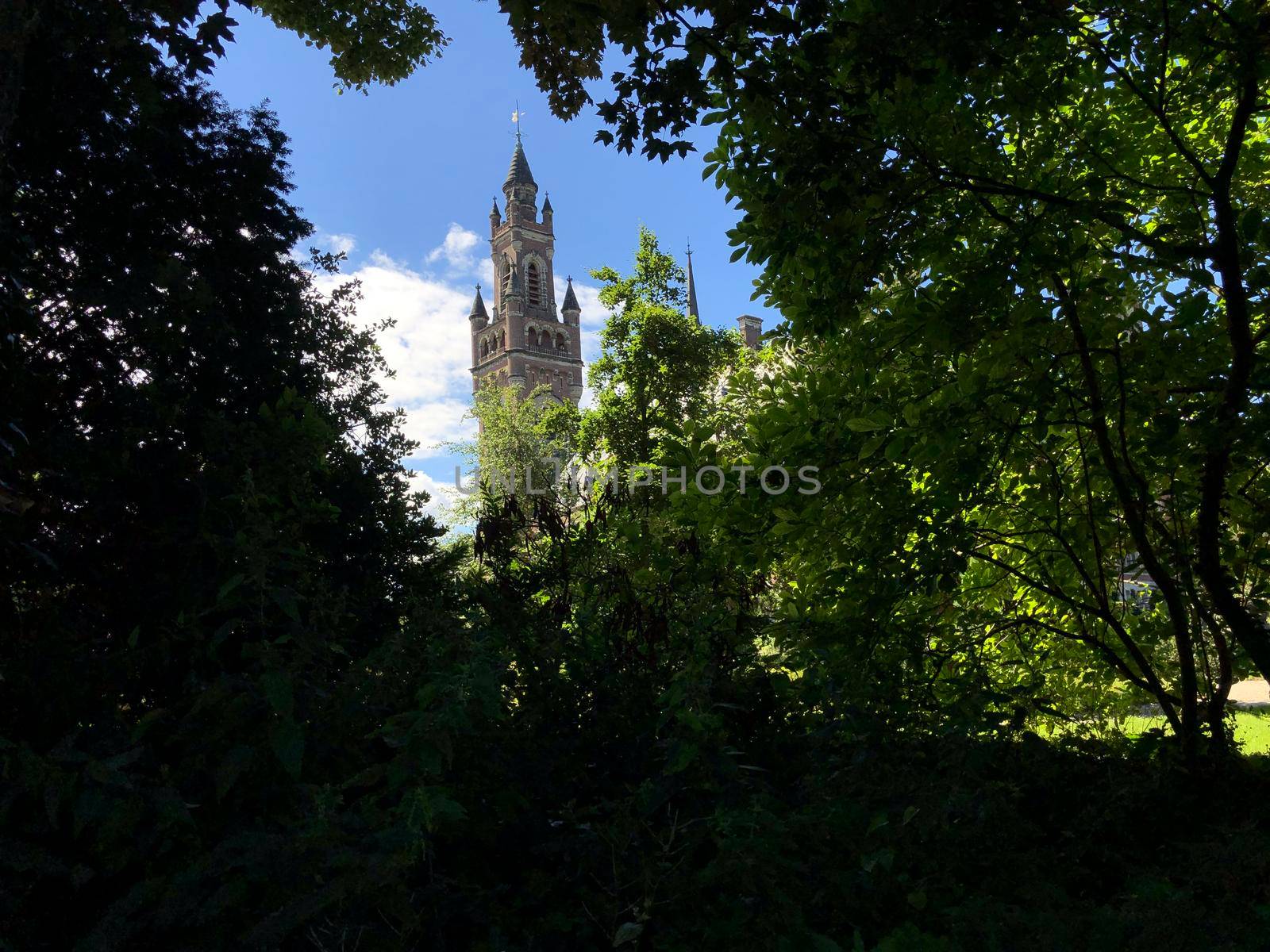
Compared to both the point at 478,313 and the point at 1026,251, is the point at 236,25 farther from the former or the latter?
the point at 478,313

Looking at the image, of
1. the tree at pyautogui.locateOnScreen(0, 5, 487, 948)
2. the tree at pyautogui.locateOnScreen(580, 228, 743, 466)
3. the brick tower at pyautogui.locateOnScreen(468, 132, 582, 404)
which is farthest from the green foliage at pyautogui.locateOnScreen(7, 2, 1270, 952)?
the brick tower at pyautogui.locateOnScreen(468, 132, 582, 404)

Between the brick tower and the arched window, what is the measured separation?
70 millimetres

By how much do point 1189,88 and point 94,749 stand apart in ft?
17.5

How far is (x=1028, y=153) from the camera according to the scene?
15.0 ft

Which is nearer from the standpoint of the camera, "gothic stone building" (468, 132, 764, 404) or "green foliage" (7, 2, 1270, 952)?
"green foliage" (7, 2, 1270, 952)

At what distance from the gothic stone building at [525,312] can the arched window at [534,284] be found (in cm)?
7

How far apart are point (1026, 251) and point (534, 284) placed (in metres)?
74.7

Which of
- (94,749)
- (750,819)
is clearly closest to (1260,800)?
(750,819)

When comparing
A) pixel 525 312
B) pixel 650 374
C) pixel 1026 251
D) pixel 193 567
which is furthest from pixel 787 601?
pixel 525 312

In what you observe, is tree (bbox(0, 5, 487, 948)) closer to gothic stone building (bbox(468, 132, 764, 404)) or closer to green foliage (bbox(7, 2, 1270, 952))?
green foliage (bbox(7, 2, 1270, 952))

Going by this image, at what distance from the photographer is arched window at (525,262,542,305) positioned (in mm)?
74875

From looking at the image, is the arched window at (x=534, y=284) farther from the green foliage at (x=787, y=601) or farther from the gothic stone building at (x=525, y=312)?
the green foliage at (x=787, y=601)

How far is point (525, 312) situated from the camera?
7338 centimetres

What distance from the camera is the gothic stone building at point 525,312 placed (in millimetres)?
72812
